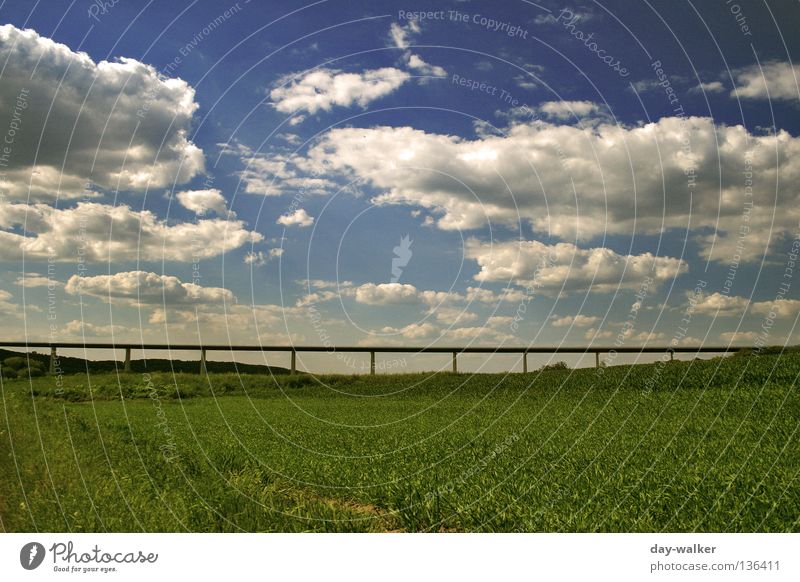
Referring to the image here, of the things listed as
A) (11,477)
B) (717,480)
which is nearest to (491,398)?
(717,480)

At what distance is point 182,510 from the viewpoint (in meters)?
8.40

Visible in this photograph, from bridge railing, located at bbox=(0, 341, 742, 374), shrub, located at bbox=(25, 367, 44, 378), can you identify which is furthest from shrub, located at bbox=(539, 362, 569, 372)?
shrub, located at bbox=(25, 367, 44, 378)

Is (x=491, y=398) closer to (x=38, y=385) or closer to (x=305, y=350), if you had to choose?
(x=305, y=350)

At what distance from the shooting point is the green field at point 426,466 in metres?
8.16

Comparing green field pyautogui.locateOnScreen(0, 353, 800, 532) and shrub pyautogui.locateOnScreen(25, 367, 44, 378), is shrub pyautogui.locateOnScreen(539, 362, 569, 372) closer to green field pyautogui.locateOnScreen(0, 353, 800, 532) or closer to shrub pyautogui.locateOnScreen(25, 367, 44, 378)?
green field pyautogui.locateOnScreen(0, 353, 800, 532)

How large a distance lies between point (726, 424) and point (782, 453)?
445cm

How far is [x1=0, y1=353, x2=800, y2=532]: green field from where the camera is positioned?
816 cm

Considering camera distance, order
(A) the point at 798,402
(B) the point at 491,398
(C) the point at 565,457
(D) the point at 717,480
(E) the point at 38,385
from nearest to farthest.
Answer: (D) the point at 717,480, (C) the point at 565,457, (A) the point at 798,402, (B) the point at 491,398, (E) the point at 38,385
